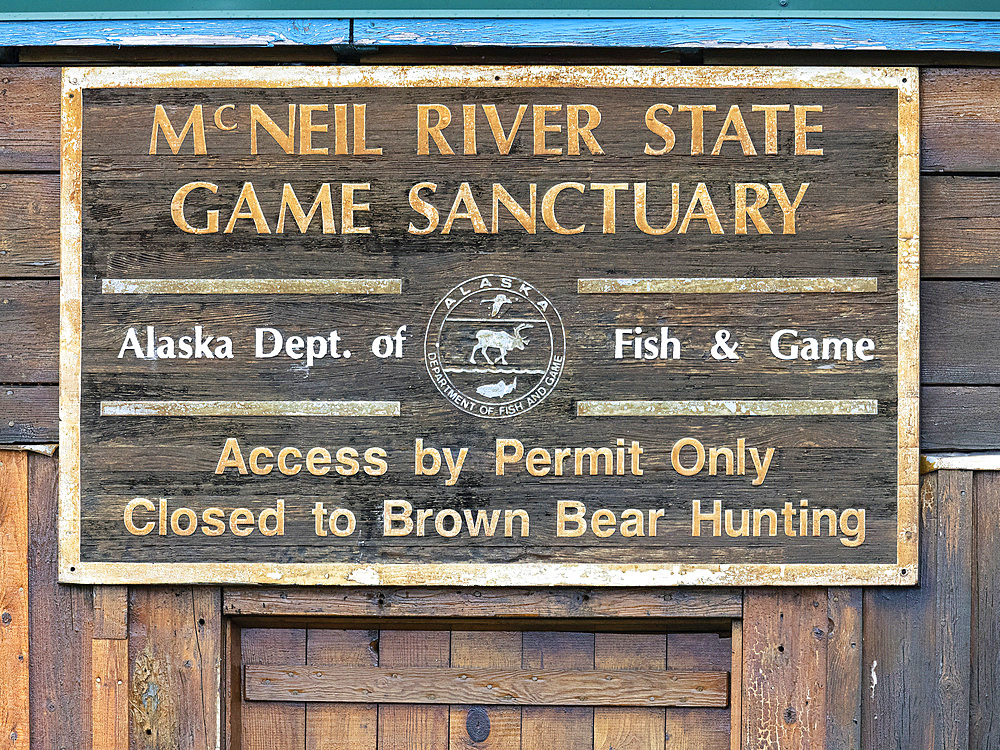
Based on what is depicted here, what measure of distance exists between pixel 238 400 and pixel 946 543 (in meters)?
1.78

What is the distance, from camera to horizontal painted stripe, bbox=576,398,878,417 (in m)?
1.85

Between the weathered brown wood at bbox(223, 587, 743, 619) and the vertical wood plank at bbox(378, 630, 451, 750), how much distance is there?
0.13 metres

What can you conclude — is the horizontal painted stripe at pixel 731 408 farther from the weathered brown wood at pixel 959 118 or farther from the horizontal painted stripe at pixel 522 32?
the horizontal painted stripe at pixel 522 32

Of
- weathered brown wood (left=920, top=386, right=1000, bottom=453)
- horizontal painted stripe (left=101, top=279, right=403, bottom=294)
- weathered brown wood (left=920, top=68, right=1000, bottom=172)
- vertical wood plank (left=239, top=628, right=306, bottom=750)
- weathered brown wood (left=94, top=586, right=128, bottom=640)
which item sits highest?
weathered brown wood (left=920, top=68, right=1000, bottom=172)

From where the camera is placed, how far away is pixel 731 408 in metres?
1.85

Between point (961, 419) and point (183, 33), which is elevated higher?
point (183, 33)

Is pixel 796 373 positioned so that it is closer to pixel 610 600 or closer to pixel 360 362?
pixel 610 600

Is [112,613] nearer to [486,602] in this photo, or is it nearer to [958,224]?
[486,602]

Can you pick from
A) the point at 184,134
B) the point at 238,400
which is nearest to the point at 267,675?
the point at 238,400

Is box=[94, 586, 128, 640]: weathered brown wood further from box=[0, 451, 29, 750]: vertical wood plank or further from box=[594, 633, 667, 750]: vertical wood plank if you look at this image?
box=[594, 633, 667, 750]: vertical wood plank

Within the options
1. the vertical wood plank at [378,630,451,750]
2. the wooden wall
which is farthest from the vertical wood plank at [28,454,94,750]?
the vertical wood plank at [378,630,451,750]

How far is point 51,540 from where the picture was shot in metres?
1.89

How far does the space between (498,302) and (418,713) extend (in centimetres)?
109

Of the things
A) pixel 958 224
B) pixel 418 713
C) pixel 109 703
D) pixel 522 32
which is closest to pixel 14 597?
pixel 109 703
